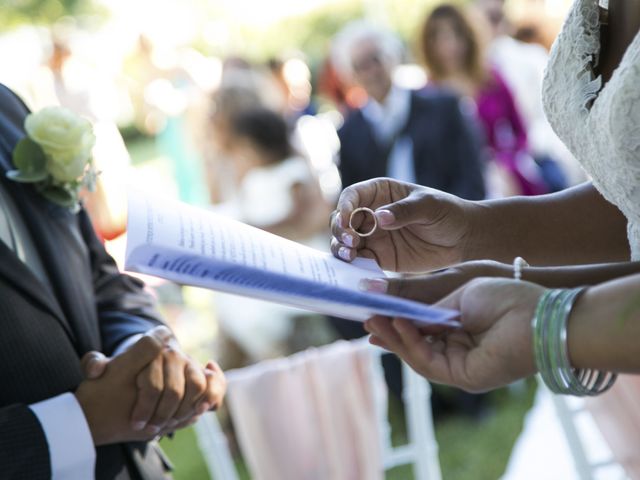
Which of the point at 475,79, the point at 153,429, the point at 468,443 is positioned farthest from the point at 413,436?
the point at 475,79

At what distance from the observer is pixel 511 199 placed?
1.83 metres

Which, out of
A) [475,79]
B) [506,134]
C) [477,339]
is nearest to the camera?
[477,339]

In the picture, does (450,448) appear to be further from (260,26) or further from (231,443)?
(260,26)

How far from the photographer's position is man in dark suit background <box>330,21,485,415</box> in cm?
461

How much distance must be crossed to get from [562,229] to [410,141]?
2868 millimetres

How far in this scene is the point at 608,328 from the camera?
1201 mm

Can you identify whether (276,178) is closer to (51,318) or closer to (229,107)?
(229,107)

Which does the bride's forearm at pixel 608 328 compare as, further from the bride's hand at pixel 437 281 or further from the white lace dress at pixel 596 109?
the bride's hand at pixel 437 281

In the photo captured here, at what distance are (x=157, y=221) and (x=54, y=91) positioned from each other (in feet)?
28.2

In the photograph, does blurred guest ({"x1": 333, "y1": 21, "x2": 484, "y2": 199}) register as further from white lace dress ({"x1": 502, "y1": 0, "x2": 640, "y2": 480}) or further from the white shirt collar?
white lace dress ({"x1": 502, "y1": 0, "x2": 640, "y2": 480})

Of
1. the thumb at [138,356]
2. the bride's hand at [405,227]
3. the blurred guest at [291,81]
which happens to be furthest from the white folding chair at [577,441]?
the blurred guest at [291,81]

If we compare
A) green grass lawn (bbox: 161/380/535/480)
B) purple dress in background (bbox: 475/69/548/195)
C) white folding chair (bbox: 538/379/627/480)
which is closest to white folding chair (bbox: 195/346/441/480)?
white folding chair (bbox: 538/379/627/480)

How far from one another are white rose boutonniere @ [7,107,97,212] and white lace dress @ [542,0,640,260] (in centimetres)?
109

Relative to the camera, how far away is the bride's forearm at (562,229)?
1804mm
